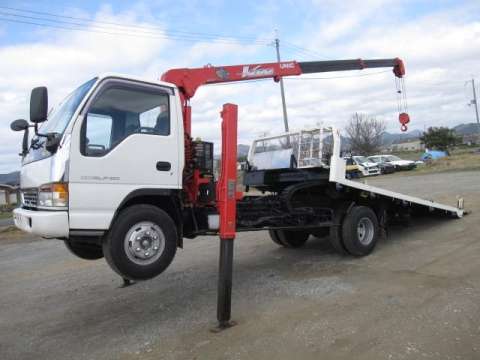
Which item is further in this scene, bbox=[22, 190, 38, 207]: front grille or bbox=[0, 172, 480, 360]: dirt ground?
bbox=[22, 190, 38, 207]: front grille

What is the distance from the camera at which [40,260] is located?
1025 cm

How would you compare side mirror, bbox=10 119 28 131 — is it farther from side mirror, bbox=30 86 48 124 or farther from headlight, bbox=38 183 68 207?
headlight, bbox=38 183 68 207

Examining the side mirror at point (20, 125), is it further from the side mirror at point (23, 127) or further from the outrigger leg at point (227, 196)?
the outrigger leg at point (227, 196)

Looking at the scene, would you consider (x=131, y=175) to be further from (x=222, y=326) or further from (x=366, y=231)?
(x=366, y=231)

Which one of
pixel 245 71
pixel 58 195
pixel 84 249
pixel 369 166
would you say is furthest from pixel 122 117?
pixel 369 166

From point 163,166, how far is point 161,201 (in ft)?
1.44

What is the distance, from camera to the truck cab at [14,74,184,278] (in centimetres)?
483

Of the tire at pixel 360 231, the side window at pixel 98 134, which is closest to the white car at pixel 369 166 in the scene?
the tire at pixel 360 231

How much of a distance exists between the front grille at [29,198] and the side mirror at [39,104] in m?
0.79

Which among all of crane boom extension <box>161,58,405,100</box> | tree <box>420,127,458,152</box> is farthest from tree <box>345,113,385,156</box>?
crane boom extension <box>161,58,405,100</box>

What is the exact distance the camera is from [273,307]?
18.6 ft

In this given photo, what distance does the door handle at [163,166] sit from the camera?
5419 mm

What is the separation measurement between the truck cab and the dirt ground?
0.88 meters

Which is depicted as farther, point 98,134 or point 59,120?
point 59,120
